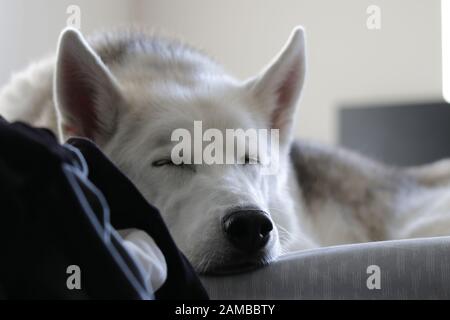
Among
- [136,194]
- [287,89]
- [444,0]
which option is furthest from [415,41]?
[136,194]

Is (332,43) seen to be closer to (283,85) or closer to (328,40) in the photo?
(328,40)

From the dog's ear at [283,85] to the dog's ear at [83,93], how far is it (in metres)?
0.38

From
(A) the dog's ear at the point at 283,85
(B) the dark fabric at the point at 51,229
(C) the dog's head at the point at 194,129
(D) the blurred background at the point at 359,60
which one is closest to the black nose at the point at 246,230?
(C) the dog's head at the point at 194,129

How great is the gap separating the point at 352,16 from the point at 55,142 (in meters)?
5.08

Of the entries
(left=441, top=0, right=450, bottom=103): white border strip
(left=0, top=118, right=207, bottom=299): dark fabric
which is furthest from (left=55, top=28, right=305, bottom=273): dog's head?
(left=441, top=0, right=450, bottom=103): white border strip

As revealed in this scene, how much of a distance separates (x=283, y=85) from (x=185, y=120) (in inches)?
14.2

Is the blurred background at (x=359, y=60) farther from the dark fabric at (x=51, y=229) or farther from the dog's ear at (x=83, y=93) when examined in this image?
the dark fabric at (x=51, y=229)

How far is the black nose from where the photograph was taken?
1043mm

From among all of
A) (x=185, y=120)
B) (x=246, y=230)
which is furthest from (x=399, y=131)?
(x=246, y=230)

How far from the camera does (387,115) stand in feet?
17.3

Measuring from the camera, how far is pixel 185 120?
52.8 inches

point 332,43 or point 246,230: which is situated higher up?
point 332,43

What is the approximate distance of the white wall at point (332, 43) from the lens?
206 inches

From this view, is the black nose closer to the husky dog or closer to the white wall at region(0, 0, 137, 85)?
the husky dog
